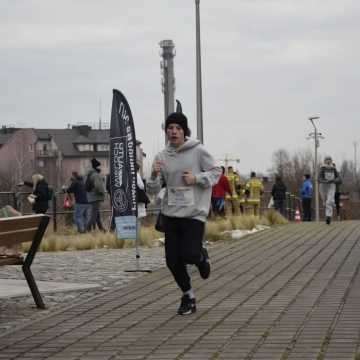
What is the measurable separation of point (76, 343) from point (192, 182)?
6.86 ft

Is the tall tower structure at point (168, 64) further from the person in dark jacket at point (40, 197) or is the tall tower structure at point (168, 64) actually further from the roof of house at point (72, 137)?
the roof of house at point (72, 137)

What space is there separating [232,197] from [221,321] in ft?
64.9

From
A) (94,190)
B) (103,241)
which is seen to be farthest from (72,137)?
(103,241)

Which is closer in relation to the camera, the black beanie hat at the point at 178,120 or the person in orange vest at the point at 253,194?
the black beanie hat at the point at 178,120

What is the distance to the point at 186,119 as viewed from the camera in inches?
379

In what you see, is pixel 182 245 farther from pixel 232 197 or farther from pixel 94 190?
pixel 232 197

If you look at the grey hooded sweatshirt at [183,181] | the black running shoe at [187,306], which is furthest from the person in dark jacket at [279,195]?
the black running shoe at [187,306]

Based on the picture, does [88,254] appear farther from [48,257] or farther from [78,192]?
[78,192]

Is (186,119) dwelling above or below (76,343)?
above

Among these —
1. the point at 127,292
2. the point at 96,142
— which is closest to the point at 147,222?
the point at 127,292

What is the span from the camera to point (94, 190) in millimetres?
24062

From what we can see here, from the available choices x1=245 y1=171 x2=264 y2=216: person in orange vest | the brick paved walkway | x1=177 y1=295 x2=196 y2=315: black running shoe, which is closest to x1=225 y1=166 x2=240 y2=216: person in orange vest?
x1=245 y1=171 x2=264 y2=216: person in orange vest

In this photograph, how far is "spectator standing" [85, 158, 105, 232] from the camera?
2384cm

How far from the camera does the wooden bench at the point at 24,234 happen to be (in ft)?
30.9
